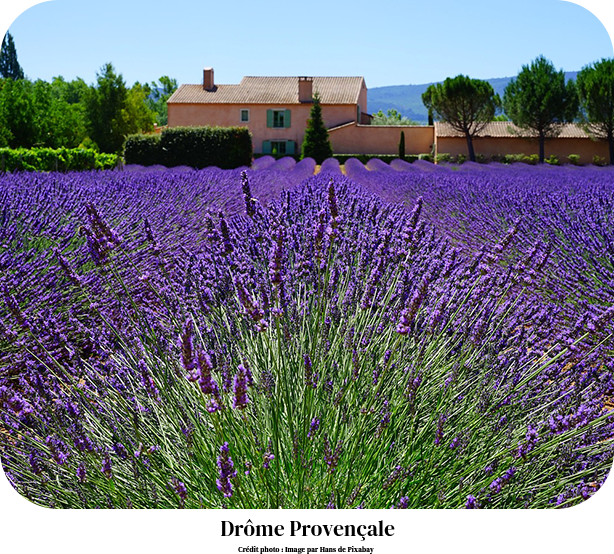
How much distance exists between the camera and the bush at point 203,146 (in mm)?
17000

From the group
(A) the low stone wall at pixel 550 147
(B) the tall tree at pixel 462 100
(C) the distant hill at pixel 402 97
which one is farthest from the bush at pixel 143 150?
(C) the distant hill at pixel 402 97

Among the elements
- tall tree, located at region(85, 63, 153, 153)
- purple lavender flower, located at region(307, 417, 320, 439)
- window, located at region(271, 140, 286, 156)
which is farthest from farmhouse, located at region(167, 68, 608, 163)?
purple lavender flower, located at region(307, 417, 320, 439)

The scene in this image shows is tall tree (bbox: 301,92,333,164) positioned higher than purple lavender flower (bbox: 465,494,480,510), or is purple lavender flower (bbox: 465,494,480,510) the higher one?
tall tree (bbox: 301,92,333,164)

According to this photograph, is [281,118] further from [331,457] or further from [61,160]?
[331,457]

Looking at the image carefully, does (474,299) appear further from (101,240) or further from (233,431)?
(101,240)

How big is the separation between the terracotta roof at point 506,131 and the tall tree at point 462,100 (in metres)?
0.07

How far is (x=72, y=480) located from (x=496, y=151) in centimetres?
456

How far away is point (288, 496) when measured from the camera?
59.7 inches

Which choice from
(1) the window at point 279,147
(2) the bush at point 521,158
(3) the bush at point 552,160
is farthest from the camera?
(1) the window at point 279,147

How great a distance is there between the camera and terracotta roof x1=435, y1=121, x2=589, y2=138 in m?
3.50

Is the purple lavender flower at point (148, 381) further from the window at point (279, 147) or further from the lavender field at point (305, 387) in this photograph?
the window at point (279, 147)

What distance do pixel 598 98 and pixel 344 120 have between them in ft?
26.1

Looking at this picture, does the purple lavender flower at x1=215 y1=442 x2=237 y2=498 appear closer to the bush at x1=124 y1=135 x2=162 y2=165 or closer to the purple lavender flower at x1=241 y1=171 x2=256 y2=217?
the purple lavender flower at x1=241 y1=171 x2=256 y2=217
